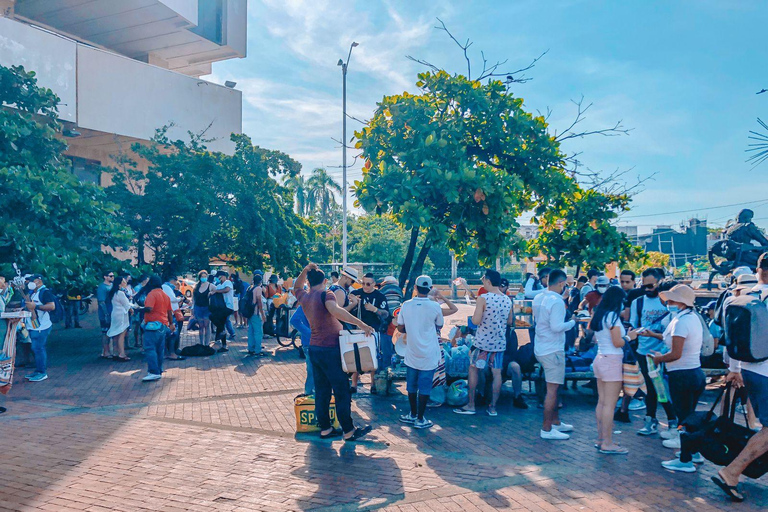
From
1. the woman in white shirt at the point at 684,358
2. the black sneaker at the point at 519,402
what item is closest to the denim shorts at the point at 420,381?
the black sneaker at the point at 519,402

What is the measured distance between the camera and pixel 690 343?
5.45 metres

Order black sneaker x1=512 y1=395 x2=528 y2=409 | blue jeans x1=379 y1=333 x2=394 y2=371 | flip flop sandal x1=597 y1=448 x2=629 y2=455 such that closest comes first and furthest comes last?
1. flip flop sandal x1=597 y1=448 x2=629 y2=455
2. black sneaker x1=512 y1=395 x2=528 y2=409
3. blue jeans x1=379 y1=333 x2=394 y2=371

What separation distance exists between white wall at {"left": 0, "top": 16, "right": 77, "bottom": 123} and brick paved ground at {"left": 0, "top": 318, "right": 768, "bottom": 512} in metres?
12.2

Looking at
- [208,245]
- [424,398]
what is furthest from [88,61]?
[424,398]

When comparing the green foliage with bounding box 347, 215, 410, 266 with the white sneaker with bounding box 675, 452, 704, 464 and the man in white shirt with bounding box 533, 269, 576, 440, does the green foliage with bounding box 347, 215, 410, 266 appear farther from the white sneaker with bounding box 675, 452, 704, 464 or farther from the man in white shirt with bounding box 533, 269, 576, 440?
the white sneaker with bounding box 675, 452, 704, 464

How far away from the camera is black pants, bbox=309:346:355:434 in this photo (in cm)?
630

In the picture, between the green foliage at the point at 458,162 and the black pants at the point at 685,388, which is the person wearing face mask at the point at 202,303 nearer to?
the green foliage at the point at 458,162

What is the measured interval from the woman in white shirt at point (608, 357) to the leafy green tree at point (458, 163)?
3.10m

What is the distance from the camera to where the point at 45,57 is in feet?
56.2

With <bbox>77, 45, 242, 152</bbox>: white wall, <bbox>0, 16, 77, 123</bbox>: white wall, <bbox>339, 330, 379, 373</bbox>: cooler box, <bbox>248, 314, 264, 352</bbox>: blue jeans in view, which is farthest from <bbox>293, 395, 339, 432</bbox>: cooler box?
<bbox>77, 45, 242, 152</bbox>: white wall

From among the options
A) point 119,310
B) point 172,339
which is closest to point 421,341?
point 119,310

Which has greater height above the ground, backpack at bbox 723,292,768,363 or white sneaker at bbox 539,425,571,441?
backpack at bbox 723,292,768,363

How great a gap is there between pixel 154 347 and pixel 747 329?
8.53 meters

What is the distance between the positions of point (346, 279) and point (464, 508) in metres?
4.04
